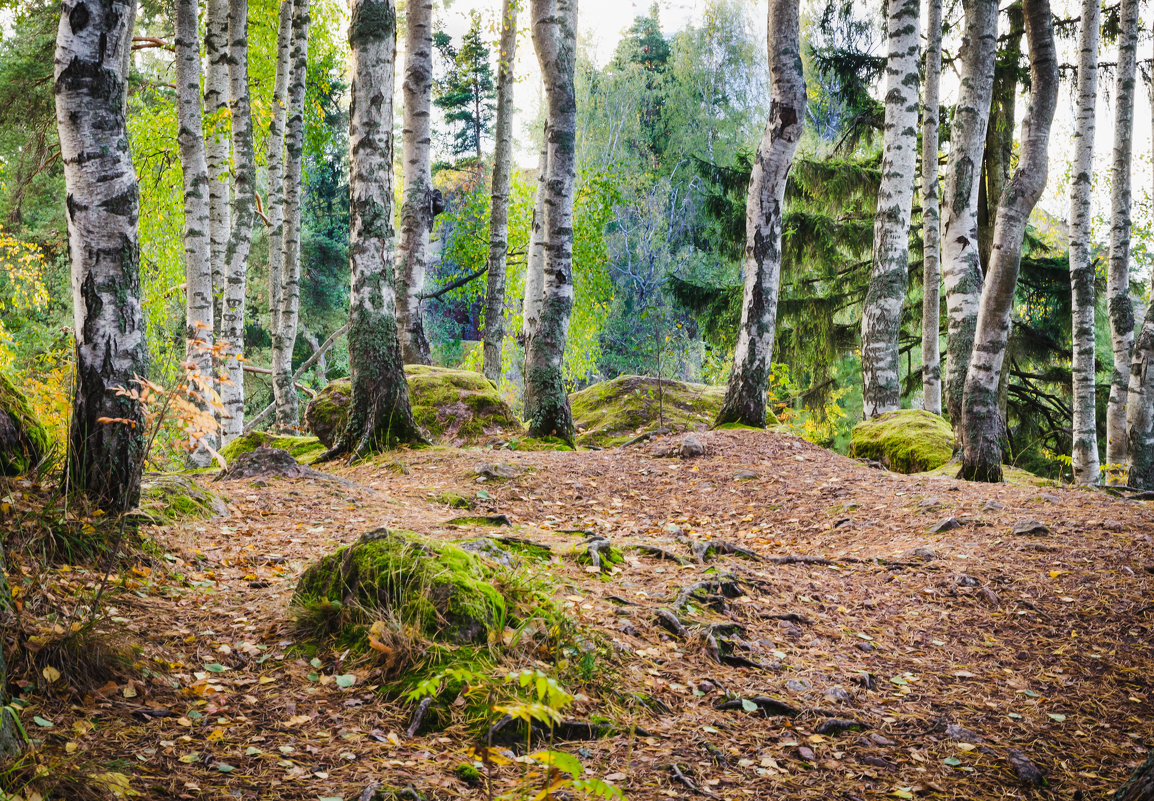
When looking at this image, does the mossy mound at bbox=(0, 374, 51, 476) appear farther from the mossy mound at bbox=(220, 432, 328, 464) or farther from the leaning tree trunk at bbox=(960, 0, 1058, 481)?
the leaning tree trunk at bbox=(960, 0, 1058, 481)

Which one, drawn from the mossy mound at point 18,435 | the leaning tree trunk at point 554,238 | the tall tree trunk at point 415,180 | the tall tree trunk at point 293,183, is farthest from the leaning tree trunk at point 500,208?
the mossy mound at point 18,435

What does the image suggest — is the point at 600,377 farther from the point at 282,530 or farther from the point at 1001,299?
the point at 282,530

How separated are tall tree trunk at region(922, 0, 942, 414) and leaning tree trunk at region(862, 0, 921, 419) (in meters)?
1.43

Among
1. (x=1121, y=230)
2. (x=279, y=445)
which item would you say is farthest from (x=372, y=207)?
(x=1121, y=230)

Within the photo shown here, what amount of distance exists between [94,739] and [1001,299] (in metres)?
7.44

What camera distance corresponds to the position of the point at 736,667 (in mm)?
3445

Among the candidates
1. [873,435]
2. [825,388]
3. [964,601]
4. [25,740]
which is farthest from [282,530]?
[825,388]

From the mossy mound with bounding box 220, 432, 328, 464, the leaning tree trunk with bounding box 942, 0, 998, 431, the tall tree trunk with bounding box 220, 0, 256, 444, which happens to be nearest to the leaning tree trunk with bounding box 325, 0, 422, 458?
the mossy mound with bounding box 220, 432, 328, 464

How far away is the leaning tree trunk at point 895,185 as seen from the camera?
31.6 feet

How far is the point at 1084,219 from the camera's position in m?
9.39

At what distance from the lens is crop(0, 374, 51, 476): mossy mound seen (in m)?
4.03

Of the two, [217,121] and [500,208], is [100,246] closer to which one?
[217,121]

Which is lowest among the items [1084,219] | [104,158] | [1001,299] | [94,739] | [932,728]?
[932,728]

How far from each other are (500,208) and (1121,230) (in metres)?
9.41
